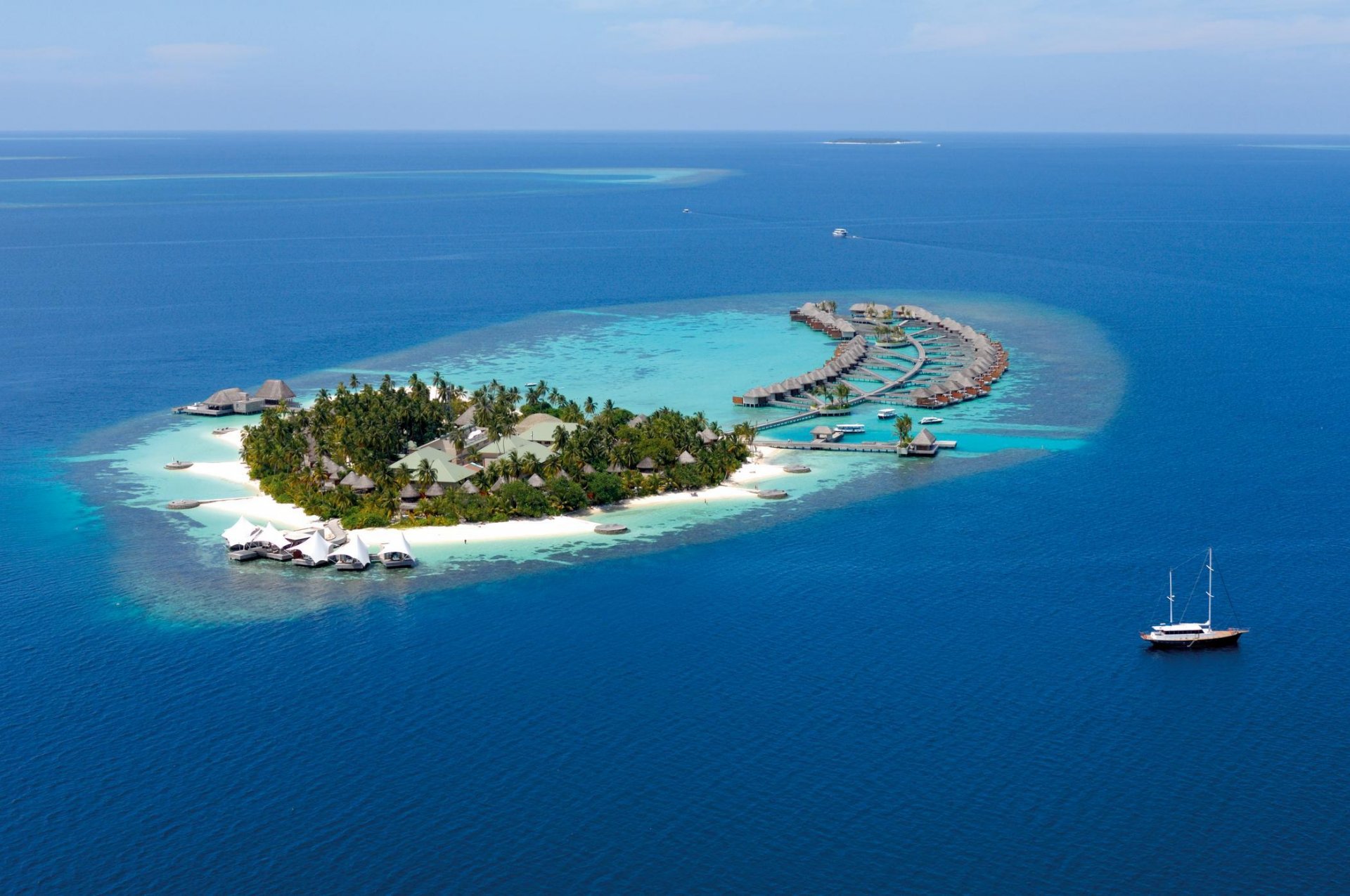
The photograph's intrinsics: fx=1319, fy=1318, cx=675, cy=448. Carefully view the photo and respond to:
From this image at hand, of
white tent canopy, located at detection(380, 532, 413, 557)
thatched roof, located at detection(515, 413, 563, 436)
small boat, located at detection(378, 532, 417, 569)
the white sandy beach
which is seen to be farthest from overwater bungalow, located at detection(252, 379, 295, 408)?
small boat, located at detection(378, 532, 417, 569)

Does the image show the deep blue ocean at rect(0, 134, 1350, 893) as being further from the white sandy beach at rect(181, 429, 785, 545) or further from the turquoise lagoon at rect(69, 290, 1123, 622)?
the white sandy beach at rect(181, 429, 785, 545)

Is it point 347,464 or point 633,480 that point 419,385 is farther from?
point 633,480

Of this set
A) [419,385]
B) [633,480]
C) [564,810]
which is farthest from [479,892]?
[419,385]

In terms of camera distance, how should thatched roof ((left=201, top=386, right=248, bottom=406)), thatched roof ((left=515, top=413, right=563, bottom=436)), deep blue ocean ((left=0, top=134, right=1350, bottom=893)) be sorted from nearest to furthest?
deep blue ocean ((left=0, top=134, right=1350, bottom=893)) < thatched roof ((left=515, top=413, right=563, bottom=436)) < thatched roof ((left=201, top=386, right=248, bottom=406))

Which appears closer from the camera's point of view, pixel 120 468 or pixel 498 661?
pixel 498 661

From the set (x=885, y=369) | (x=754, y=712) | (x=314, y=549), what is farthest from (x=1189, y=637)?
(x=885, y=369)

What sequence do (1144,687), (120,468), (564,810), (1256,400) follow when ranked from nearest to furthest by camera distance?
(564,810) < (1144,687) < (120,468) < (1256,400)
